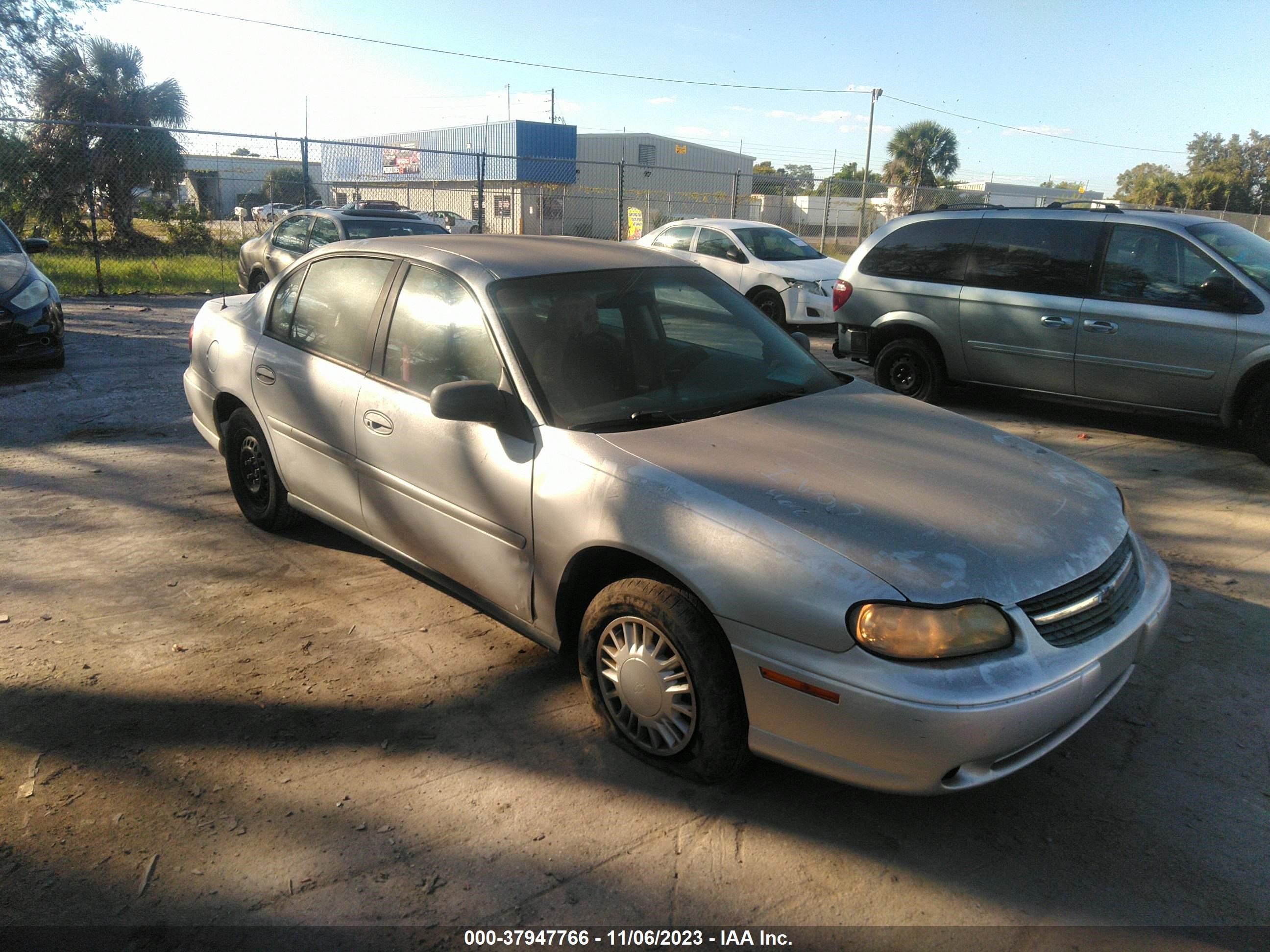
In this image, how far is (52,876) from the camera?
2.49 metres

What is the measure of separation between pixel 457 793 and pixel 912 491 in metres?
1.73

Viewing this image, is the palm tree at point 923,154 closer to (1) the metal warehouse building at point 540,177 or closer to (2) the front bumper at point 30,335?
(1) the metal warehouse building at point 540,177

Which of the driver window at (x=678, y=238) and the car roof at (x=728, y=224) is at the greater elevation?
the car roof at (x=728, y=224)

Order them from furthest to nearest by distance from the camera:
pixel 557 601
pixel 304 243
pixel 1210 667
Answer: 1. pixel 304 243
2. pixel 1210 667
3. pixel 557 601

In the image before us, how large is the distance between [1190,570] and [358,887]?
4311 millimetres

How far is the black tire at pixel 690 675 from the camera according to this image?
2.67m

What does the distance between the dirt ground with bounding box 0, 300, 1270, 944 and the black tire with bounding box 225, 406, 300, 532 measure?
12.3 inches

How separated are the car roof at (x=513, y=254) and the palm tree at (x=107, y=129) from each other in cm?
1183

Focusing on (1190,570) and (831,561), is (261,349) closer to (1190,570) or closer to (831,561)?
(831,561)

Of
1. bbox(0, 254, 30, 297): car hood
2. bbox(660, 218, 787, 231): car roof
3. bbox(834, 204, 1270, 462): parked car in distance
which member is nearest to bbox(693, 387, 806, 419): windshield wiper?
bbox(834, 204, 1270, 462): parked car in distance

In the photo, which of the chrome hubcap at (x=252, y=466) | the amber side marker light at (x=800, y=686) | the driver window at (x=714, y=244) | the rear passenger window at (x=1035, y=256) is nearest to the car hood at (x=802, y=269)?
the driver window at (x=714, y=244)

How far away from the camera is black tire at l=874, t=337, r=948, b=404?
8.09 meters

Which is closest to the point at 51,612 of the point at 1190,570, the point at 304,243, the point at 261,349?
the point at 261,349

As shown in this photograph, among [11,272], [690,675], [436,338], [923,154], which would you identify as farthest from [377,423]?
[923,154]
